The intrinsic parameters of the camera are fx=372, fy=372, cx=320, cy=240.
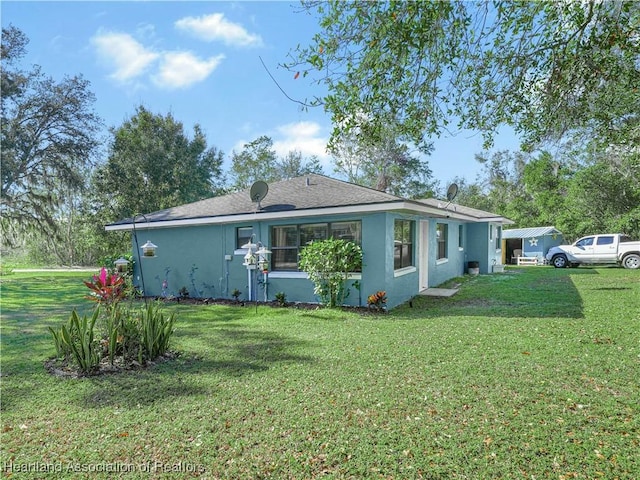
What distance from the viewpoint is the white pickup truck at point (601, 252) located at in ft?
57.5

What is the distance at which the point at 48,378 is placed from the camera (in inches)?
189

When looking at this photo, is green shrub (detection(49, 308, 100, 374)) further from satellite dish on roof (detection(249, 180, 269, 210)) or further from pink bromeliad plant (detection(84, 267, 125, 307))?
satellite dish on roof (detection(249, 180, 269, 210))

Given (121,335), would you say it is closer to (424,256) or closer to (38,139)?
(424,256)

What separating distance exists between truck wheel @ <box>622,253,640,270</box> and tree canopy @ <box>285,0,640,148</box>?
16106 millimetres

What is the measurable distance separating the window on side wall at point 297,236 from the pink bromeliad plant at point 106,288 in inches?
213

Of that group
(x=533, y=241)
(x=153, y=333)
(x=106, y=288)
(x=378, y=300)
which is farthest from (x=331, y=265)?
(x=533, y=241)

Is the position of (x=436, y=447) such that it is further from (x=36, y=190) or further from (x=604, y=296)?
(x=36, y=190)

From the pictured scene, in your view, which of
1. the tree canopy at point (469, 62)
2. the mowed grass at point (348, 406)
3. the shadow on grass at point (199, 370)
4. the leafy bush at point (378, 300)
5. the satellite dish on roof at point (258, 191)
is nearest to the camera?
the mowed grass at point (348, 406)

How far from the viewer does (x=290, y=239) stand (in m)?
10.5

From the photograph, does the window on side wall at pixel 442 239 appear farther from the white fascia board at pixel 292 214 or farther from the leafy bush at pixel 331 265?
the leafy bush at pixel 331 265

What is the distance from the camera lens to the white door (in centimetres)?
1235

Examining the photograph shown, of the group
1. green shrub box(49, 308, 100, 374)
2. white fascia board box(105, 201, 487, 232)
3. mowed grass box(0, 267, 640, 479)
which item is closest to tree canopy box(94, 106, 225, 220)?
white fascia board box(105, 201, 487, 232)

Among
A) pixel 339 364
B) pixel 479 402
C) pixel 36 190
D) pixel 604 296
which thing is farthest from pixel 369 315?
pixel 36 190

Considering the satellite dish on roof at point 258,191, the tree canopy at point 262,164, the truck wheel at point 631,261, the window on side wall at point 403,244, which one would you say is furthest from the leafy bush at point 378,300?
the tree canopy at point 262,164
